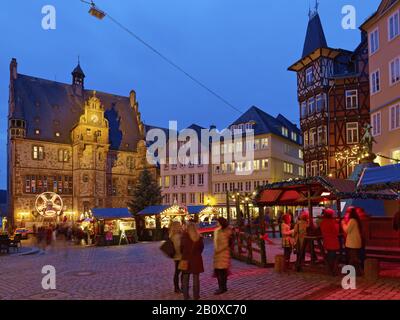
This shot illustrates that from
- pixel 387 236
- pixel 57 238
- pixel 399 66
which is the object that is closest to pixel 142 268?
pixel 387 236

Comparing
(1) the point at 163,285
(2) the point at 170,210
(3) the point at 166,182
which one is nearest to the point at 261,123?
(3) the point at 166,182

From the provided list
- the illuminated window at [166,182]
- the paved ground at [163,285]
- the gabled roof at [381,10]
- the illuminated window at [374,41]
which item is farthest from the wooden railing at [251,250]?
the illuminated window at [166,182]

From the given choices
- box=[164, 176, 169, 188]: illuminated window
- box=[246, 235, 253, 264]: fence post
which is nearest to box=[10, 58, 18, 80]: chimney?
box=[164, 176, 169, 188]: illuminated window

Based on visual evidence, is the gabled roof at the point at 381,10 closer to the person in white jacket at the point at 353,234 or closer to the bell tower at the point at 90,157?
the person in white jacket at the point at 353,234

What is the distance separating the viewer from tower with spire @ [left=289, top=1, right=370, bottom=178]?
39.8 meters

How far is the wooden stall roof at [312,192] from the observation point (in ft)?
39.5

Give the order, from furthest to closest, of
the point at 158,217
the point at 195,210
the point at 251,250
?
the point at 195,210
the point at 158,217
the point at 251,250

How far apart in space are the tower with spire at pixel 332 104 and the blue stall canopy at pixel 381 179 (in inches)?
1059

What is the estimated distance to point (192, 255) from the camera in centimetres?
901

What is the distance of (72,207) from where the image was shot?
56312 millimetres

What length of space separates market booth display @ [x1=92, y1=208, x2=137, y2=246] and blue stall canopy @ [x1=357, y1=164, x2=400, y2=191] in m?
20.6

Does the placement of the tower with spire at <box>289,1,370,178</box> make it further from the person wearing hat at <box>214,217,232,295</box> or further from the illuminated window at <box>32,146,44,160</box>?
the illuminated window at <box>32,146,44,160</box>

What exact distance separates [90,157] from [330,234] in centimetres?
4894

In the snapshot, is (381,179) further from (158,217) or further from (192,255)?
(158,217)
